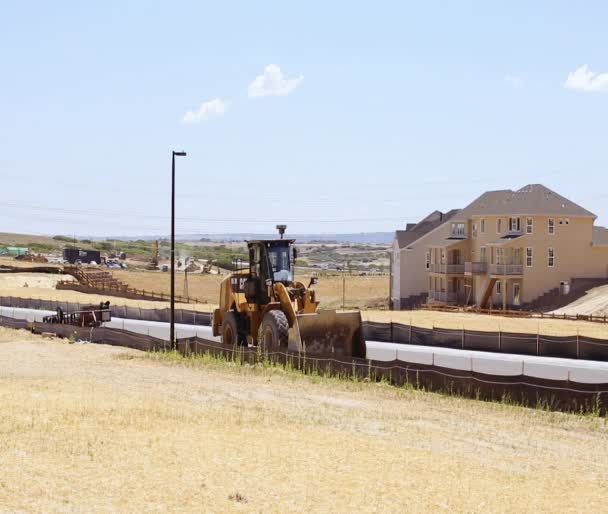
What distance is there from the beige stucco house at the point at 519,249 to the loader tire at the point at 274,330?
1675 inches

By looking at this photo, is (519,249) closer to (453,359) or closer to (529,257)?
(529,257)

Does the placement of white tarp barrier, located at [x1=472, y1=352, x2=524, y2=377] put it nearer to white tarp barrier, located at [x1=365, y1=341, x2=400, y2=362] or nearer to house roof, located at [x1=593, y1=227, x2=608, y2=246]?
white tarp barrier, located at [x1=365, y1=341, x2=400, y2=362]

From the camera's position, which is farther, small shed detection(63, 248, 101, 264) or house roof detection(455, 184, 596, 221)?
small shed detection(63, 248, 101, 264)

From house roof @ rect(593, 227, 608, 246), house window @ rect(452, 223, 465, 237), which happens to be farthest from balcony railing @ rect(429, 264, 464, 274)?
house roof @ rect(593, 227, 608, 246)

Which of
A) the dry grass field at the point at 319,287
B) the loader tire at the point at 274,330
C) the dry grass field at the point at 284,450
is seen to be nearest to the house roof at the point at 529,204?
the dry grass field at the point at 319,287

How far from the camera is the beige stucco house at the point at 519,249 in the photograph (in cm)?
7006

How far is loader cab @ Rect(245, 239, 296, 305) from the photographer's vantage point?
3033 cm

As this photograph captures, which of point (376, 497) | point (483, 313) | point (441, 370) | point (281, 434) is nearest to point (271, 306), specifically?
point (441, 370)

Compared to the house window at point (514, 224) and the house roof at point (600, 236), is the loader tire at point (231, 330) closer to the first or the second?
the house window at point (514, 224)

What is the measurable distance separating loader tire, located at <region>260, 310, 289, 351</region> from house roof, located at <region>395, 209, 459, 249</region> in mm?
55860

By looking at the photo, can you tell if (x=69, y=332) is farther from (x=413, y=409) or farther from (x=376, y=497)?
(x=376, y=497)

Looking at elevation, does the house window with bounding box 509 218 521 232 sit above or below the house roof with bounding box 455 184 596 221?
below

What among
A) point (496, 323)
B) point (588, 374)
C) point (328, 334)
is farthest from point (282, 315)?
point (496, 323)

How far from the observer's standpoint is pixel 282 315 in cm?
2941
